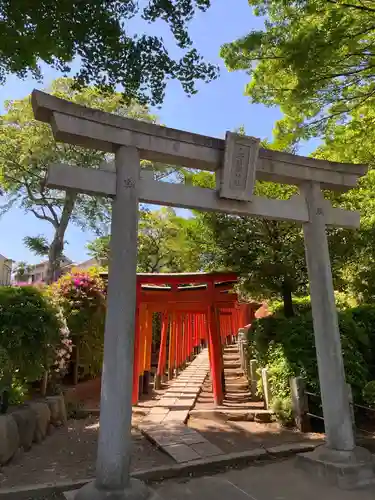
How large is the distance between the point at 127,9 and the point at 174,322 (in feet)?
40.9

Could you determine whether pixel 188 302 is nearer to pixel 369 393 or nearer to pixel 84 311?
pixel 84 311

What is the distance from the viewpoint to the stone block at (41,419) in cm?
631

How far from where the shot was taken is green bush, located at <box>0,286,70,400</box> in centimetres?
622

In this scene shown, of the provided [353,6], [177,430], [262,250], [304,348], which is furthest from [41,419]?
[353,6]

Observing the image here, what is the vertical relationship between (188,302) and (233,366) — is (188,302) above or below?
above

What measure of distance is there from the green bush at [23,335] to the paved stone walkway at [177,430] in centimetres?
236

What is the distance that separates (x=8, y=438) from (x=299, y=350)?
5.60 meters

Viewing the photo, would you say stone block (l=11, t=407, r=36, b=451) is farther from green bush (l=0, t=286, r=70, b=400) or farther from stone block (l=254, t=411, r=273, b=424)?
stone block (l=254, t=411, r=273, b=424)

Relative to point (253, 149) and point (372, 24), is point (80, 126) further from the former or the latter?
point (372, 24)

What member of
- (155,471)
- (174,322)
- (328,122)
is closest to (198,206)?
(155,471)

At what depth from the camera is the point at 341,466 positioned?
14.9 ft

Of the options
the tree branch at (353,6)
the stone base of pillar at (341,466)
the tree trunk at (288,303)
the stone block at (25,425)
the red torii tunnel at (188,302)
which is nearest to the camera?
the stone base of pillar at (341,466)

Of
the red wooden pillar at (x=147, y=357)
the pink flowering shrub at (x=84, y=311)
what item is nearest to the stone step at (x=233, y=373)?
the red wooden pillar at (x=147, y=357)

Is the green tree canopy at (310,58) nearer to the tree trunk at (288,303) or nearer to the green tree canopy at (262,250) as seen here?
the green tree canopy at (262,250)
